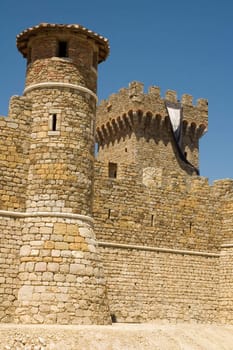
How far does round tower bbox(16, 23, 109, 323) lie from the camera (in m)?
12.7

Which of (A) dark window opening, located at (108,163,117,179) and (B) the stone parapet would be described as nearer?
(A) dark window opening, located at (108,163,117,179)

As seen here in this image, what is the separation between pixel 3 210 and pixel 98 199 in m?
3.91

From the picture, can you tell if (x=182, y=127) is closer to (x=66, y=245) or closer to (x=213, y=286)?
(x=213, y=286)

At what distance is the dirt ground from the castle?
1.27 m

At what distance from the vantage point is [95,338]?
36.5ft

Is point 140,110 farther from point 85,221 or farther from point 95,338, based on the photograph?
point 95,338

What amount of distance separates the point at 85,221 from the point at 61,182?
3.47ft

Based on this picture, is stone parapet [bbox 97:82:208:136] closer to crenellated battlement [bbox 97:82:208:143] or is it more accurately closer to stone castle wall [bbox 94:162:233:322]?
crenellated battlement [bbox 97:82:208:143]

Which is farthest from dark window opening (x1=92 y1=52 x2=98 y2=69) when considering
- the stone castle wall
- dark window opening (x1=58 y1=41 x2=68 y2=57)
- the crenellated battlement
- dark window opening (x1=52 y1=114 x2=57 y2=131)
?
the crenellated battlement

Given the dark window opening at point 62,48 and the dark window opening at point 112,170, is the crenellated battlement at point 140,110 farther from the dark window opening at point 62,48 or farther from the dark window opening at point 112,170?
the dark window opening at point 62,48

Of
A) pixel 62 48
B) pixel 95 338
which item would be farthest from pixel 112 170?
pixel 95 338

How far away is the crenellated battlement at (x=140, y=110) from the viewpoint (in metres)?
29.4

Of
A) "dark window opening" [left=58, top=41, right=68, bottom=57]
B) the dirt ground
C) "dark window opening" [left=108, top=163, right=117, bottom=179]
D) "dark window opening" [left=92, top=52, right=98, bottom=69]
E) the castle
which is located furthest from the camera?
"dark window opening" [left=108, top=163, right=117, bottom=179]

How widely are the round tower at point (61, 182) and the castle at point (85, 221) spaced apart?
0.02 metres
